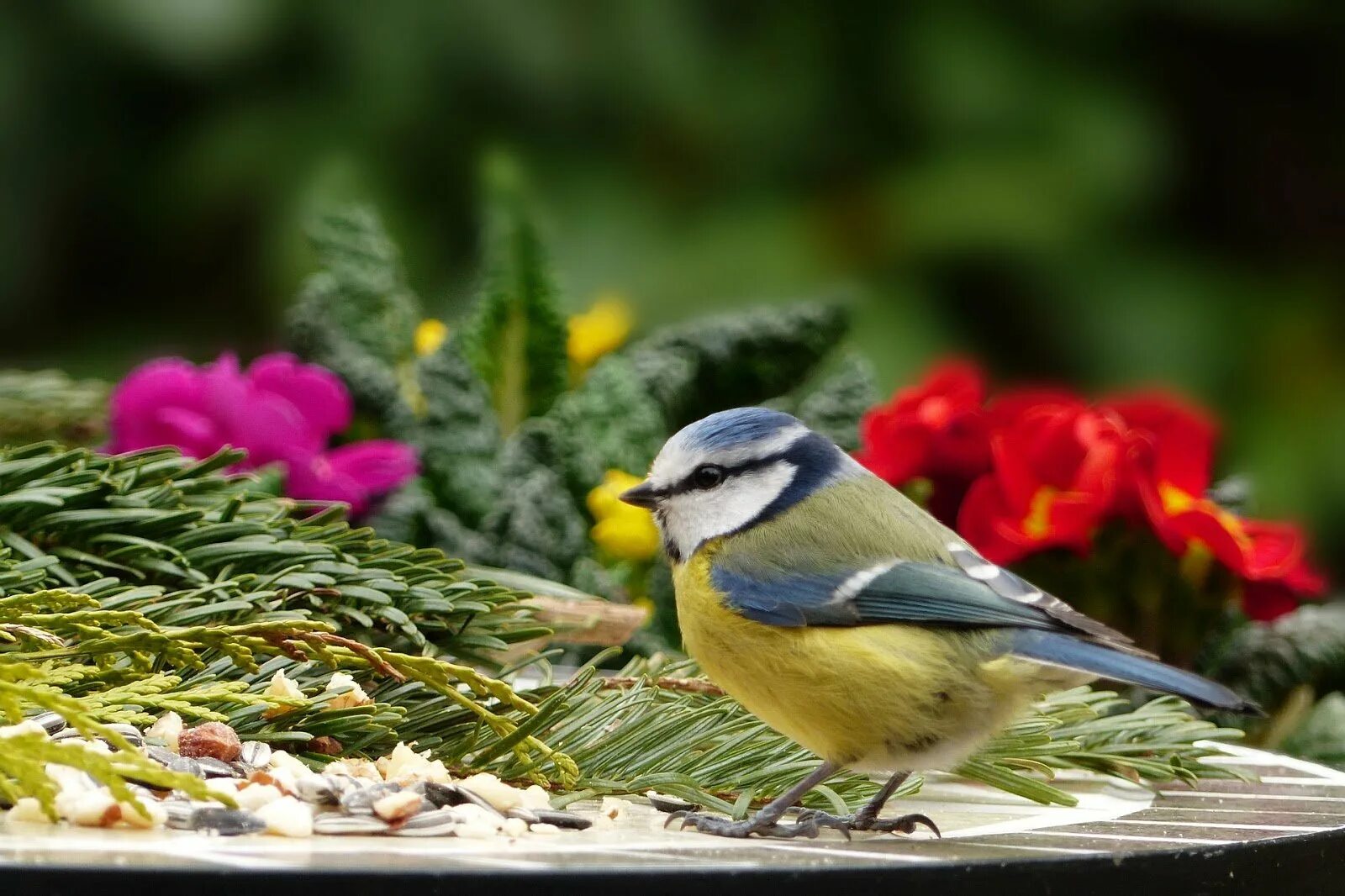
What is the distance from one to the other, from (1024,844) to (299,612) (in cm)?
46

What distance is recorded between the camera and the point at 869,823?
0.95m

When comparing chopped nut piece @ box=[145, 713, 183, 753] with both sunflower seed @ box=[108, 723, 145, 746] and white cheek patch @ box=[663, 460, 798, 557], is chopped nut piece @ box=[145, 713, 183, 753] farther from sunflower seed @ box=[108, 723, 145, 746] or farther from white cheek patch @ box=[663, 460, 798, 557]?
white cheek patch @ box=[663, 460, 798, 557]

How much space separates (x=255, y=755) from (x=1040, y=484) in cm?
83

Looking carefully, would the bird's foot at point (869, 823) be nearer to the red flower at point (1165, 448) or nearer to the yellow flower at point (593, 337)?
the red flower at point (1165, 448)

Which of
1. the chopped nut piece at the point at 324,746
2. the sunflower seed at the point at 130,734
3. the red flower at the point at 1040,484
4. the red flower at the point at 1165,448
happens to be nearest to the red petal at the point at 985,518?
the red flower at the point at 1040,484

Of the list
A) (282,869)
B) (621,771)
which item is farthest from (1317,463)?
(282,869)

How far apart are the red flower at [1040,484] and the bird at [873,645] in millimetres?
375

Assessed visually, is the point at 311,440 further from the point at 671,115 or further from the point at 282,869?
the point at 671,115

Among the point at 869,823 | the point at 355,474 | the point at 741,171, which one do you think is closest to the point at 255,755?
the point at 869,823

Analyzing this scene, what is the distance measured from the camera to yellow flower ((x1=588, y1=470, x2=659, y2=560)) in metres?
1.61

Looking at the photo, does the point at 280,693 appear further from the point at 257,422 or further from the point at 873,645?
the point at 257,422

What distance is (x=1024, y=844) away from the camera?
0.84 meters

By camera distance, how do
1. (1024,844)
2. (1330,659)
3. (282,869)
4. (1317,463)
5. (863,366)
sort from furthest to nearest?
(1317,463)
(863,366)
(1330,659)
(1024,844)
(282,869)

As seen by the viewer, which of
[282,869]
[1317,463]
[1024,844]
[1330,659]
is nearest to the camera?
[282,869]
